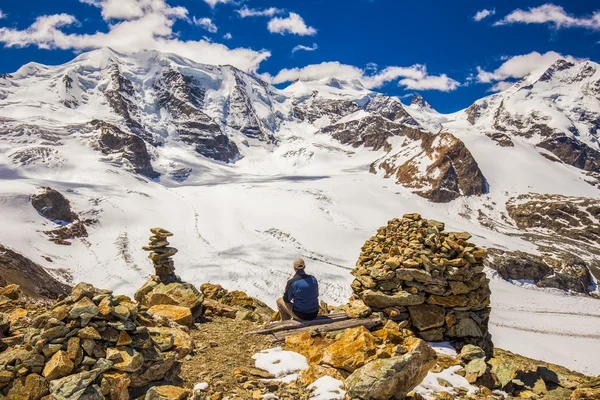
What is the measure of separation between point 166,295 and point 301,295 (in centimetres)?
538

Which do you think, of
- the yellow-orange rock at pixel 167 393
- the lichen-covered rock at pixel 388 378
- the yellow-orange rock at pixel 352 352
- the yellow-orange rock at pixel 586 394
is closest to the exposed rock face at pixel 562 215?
the yellow-orange rock at pixel 586 394

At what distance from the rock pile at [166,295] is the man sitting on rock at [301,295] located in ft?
10.6

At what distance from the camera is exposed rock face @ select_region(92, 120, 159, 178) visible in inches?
6375

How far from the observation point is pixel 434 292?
43.0ft

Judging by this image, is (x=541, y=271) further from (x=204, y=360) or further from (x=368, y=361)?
(x=204, y=360)

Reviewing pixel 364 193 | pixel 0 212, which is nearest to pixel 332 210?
pixel 364 193

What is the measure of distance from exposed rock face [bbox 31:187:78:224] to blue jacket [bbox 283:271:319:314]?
264 feet

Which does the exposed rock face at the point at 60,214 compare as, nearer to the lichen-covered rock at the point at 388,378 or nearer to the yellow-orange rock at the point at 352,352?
the yellow-orange rock at the point at 352,352

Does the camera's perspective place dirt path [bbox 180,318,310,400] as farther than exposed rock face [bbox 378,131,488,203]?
No

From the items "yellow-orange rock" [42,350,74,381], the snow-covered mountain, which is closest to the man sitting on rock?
"yellow-orange rock" [42,350,74,381]

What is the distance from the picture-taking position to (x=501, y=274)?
256 ft

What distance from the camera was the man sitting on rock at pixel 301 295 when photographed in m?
11.0

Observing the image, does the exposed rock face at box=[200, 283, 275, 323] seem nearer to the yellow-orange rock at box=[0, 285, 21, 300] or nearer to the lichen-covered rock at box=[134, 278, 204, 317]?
the lichen-covered rock at box=[134, 278, 204, 317]

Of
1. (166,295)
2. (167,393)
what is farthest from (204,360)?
(166,295)
